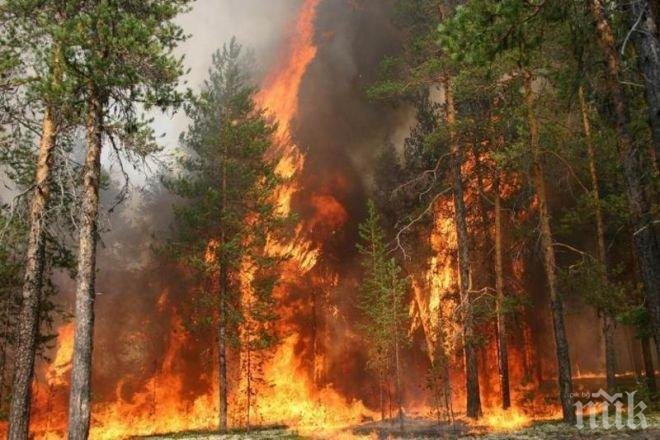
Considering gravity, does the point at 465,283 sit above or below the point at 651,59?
below

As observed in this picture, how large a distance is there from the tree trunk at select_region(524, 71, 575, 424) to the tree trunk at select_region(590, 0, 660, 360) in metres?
6.89

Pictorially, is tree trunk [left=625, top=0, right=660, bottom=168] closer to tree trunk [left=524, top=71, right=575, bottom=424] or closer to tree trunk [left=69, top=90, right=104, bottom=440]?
tree trunk [left=524, top=71, right=575, bottom=424]

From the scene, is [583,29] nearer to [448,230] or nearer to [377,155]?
[448,230]

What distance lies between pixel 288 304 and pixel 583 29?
29.8m

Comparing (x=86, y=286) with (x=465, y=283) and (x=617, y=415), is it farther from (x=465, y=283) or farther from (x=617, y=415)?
(x=617, y=415)

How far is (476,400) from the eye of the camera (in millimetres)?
19375

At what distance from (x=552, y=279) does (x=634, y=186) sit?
309 inches

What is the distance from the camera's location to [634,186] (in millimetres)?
9047

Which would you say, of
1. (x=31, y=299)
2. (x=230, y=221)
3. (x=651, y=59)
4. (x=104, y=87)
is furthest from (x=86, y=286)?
(x=230, y=221)

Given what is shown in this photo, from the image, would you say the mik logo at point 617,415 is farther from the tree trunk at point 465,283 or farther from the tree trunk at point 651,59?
the tree trunk at point 651,59

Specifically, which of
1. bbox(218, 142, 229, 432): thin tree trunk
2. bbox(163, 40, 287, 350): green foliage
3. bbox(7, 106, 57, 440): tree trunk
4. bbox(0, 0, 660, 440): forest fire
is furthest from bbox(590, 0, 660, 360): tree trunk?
bbox(218, 142, 229, 432): thin tree trunk

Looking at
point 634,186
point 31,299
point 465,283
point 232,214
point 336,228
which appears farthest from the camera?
point 336,228

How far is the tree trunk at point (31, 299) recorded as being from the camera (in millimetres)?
11927

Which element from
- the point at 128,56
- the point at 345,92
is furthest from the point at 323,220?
the point at 128,56
